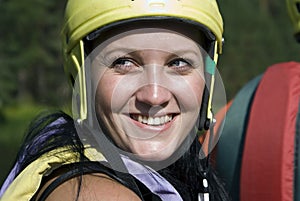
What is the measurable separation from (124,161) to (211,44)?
0.43 meters

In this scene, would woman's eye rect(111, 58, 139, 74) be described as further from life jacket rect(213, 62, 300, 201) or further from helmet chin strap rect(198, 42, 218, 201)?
life jacket rect(213, 62, 300, 201)

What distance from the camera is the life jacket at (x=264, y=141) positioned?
259 cm

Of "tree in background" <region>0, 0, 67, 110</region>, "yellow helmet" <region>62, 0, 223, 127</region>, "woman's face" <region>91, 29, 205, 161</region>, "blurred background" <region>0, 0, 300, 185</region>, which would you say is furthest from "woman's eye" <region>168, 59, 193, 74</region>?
"tree in background" <region>0, 0, 67, 110</region>

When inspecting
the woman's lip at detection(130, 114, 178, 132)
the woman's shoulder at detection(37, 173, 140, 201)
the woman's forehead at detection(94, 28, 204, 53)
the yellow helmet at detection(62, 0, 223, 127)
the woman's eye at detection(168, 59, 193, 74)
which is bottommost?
the woman's shoulder at detection(37, 173, 140, 201)

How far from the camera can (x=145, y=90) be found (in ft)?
5.84

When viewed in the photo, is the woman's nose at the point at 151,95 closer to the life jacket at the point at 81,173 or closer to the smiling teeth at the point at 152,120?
the smiling teeth at the point at 152,120

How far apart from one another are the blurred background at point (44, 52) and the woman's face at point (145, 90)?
871 inches

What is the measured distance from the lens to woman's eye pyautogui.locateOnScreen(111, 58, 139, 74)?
5.94ft

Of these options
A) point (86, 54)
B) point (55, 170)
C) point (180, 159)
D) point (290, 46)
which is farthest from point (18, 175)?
point (290, 46)

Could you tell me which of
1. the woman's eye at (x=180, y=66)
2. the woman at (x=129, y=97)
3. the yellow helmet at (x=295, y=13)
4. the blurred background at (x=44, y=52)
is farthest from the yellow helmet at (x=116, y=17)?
the blurred background at (x=44, y=52)

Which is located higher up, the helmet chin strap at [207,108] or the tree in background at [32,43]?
the tree in background at [32,43]

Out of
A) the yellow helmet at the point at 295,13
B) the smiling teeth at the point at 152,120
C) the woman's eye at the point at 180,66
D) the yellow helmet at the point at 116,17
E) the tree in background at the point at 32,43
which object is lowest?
the smiling teeth at the point at 152,120

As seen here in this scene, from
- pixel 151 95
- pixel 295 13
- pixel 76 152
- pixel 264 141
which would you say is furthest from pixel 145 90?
pixel 295 13

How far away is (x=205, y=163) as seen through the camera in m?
2.20
